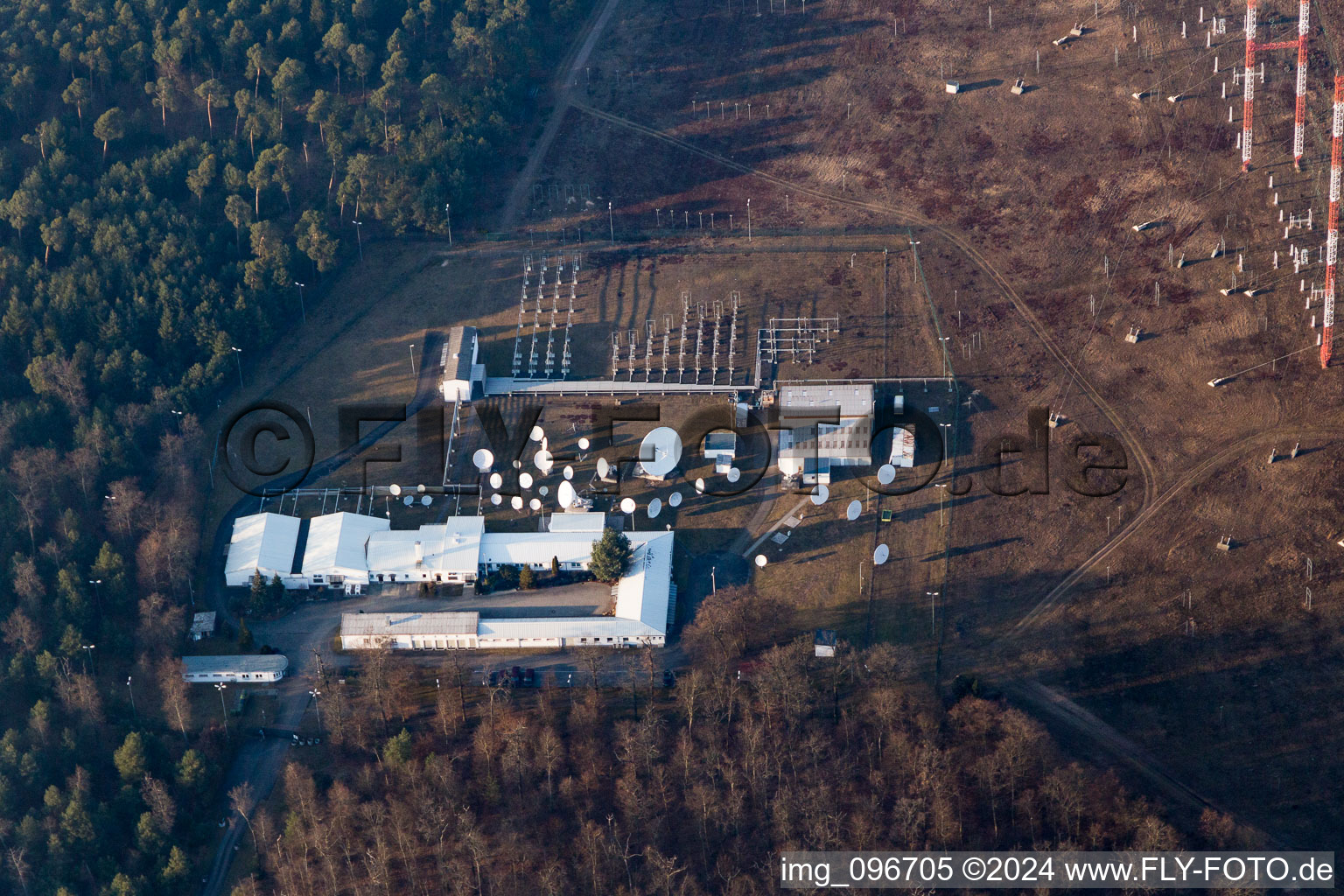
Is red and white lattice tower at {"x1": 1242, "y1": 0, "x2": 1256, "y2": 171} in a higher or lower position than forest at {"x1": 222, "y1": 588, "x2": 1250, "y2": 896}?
higher

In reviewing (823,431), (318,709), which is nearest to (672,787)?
(318,709)

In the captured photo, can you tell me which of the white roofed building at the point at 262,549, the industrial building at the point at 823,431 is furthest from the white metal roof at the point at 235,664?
the industrial building at the point at 823,431

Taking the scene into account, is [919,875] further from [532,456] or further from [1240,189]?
[1240,189]

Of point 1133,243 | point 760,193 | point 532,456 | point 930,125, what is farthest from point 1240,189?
point 532,456

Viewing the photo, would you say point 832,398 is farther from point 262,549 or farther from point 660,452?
point 262,549

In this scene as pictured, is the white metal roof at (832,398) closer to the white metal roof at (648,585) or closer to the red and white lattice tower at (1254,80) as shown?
the white metal roof at (648,585)

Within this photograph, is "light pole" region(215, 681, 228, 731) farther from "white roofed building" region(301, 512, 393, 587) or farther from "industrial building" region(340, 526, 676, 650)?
"white roofed building" region(301, 512, 393, 587)

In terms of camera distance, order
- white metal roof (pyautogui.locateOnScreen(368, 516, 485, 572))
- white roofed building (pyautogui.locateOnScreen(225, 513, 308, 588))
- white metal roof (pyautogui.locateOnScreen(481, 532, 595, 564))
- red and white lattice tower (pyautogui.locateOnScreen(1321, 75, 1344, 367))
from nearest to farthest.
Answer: white metal roof (pyautogui.locateOnScreen(481, 532, 595, 564)) → white roofed building (pyautogui.locateOnScreen(225, 513, 308, 588)) → white metal roof (pyautogui.locateOnScreen(368, 516, 485, 572)) → red and white lattice tower (pyautogui.locateOnScreen(1321, 75, 1344, 367))

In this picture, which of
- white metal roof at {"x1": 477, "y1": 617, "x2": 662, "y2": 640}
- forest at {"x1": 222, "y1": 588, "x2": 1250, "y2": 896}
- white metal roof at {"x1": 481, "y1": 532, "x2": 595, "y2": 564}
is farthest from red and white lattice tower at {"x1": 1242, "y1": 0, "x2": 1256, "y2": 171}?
white metal roof at {"x1": 477, "y1": 617, "x2": 662, "y2": 640}
